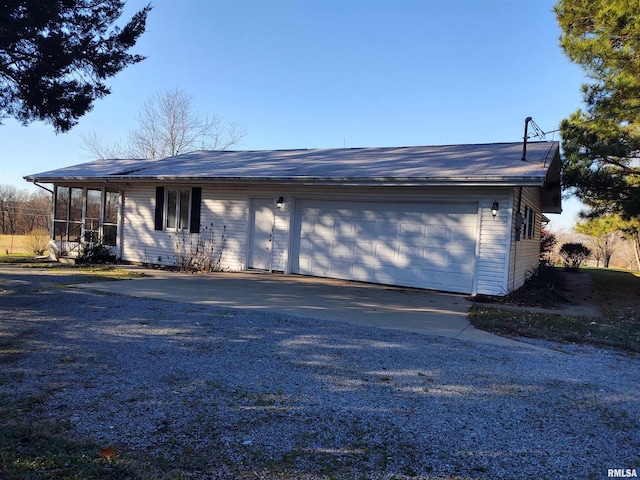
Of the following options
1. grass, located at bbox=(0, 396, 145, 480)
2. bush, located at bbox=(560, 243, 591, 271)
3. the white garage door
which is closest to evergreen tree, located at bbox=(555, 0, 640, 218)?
the white garage door

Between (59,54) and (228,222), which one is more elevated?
(59,54)

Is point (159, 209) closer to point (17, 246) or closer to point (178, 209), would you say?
point (178, 209)

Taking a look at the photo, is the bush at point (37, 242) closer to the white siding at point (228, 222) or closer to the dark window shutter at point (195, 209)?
the dark window shutter at point (195, 209)

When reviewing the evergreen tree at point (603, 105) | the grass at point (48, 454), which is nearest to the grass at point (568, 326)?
the evergreen tree at point (603, 105)

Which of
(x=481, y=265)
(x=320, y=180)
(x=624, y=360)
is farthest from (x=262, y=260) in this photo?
(x=624, y=360)

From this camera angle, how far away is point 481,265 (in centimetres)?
1007

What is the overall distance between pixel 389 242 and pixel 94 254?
32.7 ft

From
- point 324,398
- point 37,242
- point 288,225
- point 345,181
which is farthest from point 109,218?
point 324,398

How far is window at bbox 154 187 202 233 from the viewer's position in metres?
13.9

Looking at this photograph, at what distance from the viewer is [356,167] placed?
12.1 meters

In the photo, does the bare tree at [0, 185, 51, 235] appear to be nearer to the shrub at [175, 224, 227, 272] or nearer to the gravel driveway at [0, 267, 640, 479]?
the shrub at [175, 224, 227, 272]

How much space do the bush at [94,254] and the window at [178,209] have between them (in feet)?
7.15

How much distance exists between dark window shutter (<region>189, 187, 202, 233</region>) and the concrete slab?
2.04 m

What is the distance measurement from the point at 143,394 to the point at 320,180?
314 inches
